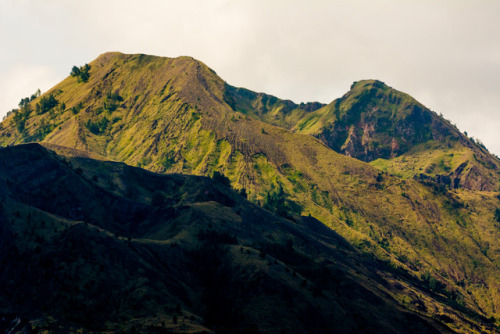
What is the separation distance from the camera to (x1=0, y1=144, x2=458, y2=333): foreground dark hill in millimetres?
108250

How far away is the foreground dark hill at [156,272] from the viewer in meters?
108

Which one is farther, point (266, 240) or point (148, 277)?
point (266, 240)

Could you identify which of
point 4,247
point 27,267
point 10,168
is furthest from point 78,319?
point 10,168

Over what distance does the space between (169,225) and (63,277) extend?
67.9 metres

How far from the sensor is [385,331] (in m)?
137

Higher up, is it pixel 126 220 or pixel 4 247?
pixel 126 220

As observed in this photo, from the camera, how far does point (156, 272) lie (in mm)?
130625

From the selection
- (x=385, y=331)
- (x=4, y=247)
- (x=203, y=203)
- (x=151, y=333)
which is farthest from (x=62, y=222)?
(x=385, y=331)

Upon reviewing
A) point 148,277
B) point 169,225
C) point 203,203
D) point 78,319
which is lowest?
point 78,319

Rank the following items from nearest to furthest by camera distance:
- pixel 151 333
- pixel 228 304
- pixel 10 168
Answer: pixel 151 333 → pixel 228 304 → pixel 10 168

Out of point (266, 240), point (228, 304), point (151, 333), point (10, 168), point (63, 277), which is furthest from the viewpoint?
point (266, 240)

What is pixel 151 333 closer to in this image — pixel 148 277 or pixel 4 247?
pixel 148 277

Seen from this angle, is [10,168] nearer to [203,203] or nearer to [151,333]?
[203,203]

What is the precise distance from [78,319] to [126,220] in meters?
83.4
